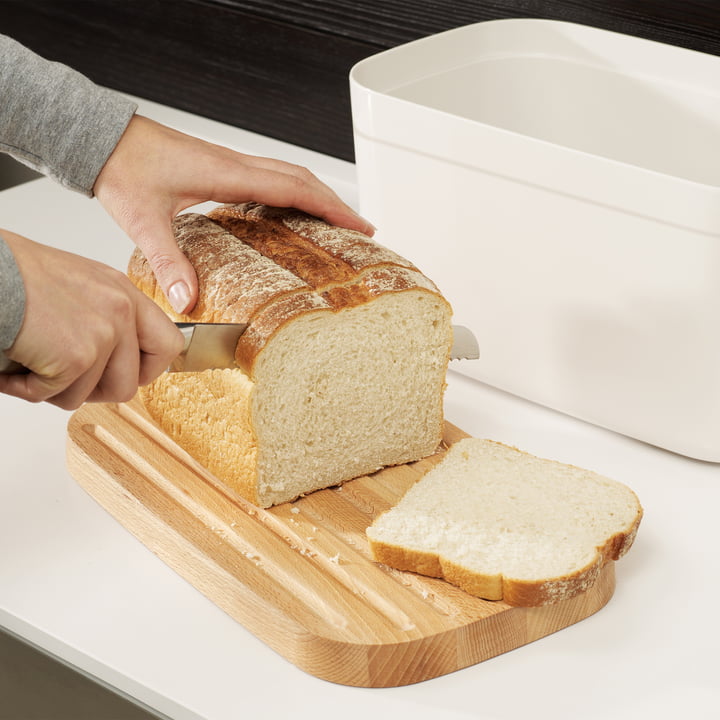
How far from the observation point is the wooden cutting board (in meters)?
1.02

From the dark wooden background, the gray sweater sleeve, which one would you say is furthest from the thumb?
the dark wooden background

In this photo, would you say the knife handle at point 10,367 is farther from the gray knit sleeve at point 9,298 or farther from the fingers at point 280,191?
the fingers at point 280,191

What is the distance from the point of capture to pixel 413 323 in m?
1.28

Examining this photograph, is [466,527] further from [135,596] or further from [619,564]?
[135,596]

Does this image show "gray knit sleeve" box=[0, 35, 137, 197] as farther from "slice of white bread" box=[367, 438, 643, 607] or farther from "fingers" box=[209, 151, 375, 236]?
"slice of white bread" box=[367, 438, 643, 607]

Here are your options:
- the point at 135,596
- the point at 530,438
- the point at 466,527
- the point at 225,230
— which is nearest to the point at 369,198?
the point at 225,230

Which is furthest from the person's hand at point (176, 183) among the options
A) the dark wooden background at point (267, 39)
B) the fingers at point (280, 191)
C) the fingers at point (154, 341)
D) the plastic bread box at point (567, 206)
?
the dark wooden background at point (267, 39)

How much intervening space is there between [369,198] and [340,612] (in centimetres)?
59

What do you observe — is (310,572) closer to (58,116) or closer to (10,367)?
(10,367)

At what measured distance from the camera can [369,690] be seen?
102cm

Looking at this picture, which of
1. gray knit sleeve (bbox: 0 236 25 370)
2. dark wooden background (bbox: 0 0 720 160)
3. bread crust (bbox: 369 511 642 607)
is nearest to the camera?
gray knit sleeve (bbox: 0 236 25 370)

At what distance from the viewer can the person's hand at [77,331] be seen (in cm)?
96

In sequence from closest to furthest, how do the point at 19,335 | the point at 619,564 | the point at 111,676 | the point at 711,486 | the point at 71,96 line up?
1. the point at 19,335
2. the point at 111,676
3. the point at 619,564
4. the point at 711,486
5. the point at 71,96

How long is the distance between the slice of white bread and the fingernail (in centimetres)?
34
